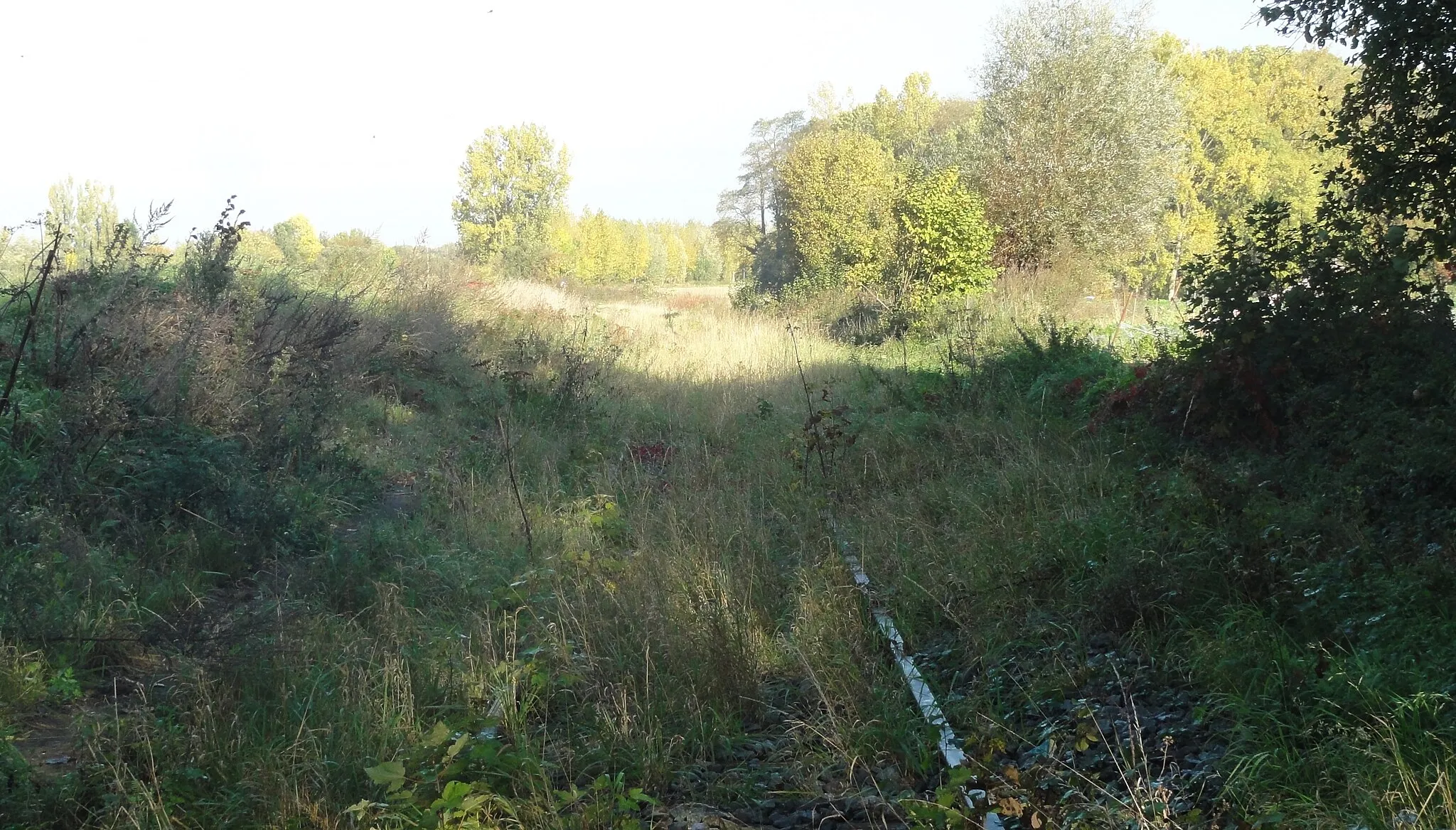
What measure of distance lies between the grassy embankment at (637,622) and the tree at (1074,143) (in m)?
17.6

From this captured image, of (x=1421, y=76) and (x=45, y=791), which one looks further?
(x=1421, y=76)

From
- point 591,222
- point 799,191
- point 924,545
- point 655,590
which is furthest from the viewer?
point 591,222

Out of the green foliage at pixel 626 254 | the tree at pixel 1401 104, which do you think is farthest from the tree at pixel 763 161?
the tree at pixel 1401 104

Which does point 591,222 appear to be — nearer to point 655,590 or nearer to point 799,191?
point 799,191

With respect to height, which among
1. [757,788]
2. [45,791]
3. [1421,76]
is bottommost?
[757,788]

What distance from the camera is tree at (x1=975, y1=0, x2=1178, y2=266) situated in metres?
26.7

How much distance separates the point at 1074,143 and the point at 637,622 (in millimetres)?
24488

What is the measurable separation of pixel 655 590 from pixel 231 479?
322cm

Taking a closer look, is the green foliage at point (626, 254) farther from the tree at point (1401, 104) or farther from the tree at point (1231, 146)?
the tree at point (1401, 104)

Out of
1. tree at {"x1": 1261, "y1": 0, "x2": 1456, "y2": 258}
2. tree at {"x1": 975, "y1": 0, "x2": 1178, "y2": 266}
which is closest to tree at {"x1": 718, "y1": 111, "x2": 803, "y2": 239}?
tree at {"x1": 975, "y1": 0, "x2": 1178, "y2": 266}

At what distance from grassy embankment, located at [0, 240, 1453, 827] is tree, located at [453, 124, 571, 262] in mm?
34937

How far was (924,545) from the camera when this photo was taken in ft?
22.2

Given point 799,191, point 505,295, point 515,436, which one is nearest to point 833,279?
point 799,191

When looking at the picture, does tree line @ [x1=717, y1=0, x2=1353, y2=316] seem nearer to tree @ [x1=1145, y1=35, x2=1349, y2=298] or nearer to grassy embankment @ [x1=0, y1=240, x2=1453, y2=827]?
tree @ [x1=1145, y1=35, x2=1349, y2=298]
